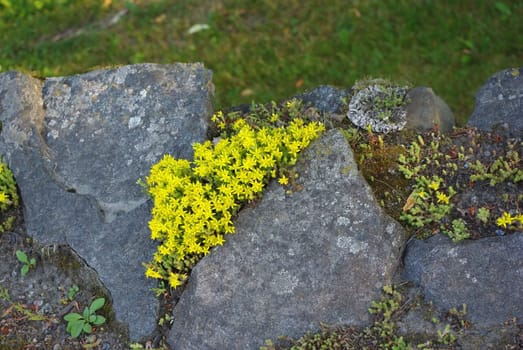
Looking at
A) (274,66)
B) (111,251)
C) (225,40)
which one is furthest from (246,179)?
(225,40)

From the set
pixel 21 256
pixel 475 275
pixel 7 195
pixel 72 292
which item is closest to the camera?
pixel 475 275

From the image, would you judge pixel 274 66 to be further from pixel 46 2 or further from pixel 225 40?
pixel 46 2

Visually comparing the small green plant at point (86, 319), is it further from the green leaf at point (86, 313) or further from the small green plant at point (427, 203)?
the small green plant at point (427, 203)

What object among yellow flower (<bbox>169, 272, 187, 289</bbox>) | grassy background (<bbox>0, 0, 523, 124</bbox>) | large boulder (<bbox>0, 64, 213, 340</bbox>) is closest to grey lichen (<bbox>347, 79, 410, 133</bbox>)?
large boulder (<bbox>0, 64, 213, 340</bbox>)

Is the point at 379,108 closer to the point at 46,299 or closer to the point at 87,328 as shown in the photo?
the point at 87,328

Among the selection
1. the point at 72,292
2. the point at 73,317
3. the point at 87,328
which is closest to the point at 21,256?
the point at 72,292

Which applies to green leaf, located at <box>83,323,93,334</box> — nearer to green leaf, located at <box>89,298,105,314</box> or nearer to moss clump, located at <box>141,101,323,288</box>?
green leaf, located at <box>89,298,105,314</box>
